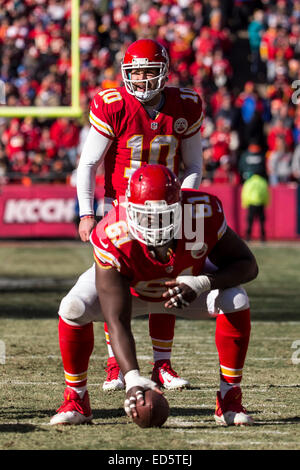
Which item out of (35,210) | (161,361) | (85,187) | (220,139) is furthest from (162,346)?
(220,139)

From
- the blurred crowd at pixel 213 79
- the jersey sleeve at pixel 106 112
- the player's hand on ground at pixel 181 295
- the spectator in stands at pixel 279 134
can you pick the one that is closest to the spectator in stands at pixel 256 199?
the blurred crowd at pixel 213 79

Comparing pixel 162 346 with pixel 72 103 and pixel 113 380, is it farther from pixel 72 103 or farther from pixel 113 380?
pixel 72 103

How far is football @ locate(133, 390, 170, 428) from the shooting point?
383 cm

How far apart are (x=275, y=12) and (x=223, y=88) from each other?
8.08ft

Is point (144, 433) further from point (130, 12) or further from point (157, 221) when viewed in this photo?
point (130, 12)

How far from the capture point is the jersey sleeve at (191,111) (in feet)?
17.1

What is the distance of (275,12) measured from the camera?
19047 millimetres

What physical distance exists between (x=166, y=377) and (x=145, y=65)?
1.63 metres

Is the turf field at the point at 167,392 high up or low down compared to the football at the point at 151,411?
down

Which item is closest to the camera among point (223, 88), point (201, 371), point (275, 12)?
point (201, 371)

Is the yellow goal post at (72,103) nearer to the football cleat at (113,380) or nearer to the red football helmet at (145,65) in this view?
the red football helmet at (145,65)
